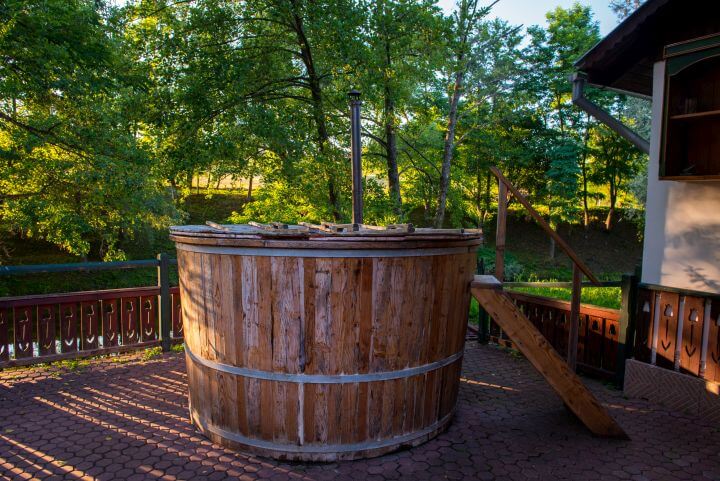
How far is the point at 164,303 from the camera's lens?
650 centimetres

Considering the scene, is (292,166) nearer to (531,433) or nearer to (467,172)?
(531,433)

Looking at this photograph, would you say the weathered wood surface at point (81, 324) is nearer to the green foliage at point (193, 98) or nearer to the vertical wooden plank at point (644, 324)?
the green foliage at point (193, 98)

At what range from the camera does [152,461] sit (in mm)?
3580

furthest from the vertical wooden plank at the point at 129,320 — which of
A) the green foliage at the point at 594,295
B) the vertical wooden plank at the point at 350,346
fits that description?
the green foliage at the point at 594,295

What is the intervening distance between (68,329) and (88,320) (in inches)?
9.6

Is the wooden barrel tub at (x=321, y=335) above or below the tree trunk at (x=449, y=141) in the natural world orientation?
below

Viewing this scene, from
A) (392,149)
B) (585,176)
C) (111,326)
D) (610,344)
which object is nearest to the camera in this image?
(610,344)

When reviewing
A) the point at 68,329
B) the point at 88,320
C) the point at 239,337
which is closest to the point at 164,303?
the point at 88,320

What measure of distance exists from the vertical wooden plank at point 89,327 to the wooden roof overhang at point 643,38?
23.0 ft

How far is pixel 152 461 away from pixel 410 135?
→ 13.4 m

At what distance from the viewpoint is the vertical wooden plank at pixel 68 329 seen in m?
5.88

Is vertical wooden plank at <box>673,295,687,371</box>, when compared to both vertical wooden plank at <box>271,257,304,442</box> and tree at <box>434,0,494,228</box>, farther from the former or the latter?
tree at <box>434,0,494,228</box>

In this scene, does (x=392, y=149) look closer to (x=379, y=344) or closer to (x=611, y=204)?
(x=379, y=344)

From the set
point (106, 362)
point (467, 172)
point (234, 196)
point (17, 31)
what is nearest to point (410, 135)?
point (467, 172)
